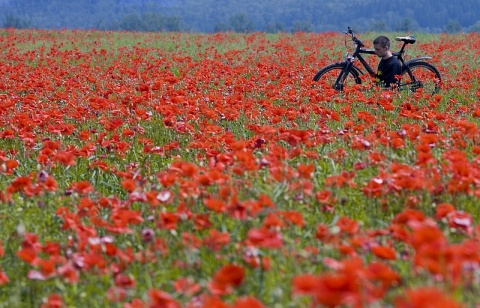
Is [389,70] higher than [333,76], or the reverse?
[389,70]

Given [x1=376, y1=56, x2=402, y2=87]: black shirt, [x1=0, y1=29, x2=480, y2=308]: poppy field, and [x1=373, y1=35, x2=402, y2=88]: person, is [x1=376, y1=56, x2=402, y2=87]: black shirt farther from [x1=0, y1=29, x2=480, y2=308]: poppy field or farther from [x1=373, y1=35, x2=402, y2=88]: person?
[x1=0, y1=29, x2=480, y2=308]: poppy field

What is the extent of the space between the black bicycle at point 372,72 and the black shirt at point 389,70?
124 millimetres

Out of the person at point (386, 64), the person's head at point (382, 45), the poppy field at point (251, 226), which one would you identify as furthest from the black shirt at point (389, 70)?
the poppy field at point (251, 226)

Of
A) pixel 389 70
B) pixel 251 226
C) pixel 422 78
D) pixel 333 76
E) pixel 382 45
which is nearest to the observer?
pixel 251 226

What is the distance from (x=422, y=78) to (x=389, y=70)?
0.90 meters

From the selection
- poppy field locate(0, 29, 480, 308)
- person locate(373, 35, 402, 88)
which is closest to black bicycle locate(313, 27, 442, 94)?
person locate(373, 35, 402, 88)

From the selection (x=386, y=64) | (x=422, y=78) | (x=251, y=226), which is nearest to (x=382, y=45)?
(x=386, y=64)

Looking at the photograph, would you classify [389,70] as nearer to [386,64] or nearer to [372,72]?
[386,64]

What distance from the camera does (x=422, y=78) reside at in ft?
32.3

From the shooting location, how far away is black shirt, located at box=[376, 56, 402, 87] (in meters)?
9.10

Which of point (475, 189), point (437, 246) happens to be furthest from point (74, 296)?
point (475, 189)

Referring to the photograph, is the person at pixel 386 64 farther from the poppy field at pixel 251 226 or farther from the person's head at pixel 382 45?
the poppy field at pixel 251 226

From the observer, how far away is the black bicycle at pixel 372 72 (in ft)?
29.4

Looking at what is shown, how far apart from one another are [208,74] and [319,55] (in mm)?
6910
